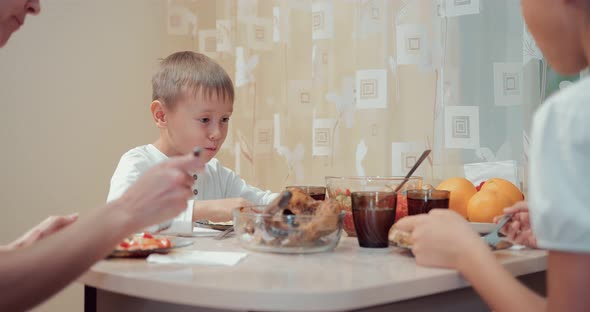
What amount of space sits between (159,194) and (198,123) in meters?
1.04

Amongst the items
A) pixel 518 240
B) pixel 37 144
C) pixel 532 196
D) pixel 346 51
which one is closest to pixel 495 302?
pixel 532 196

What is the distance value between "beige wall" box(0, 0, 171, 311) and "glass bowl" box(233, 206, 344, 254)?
5.63ft

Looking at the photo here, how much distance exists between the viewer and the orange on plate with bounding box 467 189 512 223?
1416 millimetres

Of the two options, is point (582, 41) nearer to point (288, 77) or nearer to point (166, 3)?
point (288, 77)

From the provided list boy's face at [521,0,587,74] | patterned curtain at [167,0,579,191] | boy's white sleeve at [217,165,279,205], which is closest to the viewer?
boy's face at [521,0,587,74]

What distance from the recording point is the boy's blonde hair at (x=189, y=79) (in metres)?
2.03

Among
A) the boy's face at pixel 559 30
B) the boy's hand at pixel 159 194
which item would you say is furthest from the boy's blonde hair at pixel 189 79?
the boy's face at pixel 559 30

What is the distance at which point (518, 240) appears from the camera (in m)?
1.24

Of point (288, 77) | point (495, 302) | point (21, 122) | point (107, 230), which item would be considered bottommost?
point (495, 302)

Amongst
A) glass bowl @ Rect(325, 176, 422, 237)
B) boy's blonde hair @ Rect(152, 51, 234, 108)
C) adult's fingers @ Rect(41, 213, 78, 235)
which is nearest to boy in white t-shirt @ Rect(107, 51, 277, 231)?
boy's blonde hair @ Rect(152, 51, 234, 108)

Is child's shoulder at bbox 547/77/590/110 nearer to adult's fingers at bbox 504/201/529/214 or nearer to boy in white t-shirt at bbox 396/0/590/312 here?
boy in white t-shirt at bbox 396/0/590/312

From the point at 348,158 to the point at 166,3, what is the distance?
1329 millimetres

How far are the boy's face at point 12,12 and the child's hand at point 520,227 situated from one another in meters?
0.98

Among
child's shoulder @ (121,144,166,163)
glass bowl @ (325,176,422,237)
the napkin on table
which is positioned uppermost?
child's shoulder @ (121,144,166,163)
